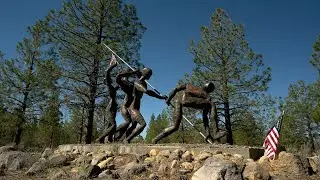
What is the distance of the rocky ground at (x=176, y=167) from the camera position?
245 inches

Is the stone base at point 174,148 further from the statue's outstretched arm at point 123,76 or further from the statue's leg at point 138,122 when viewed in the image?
the statue's outstretched arm at point 123,76

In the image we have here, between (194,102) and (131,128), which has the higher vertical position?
(194,102)

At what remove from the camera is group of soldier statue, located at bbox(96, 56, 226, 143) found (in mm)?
8516

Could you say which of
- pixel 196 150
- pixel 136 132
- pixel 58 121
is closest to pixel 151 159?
pixel 196 150

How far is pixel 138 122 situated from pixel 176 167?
2856 mm

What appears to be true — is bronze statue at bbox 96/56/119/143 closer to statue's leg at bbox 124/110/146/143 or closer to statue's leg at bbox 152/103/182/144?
statue's leg at bbox 124/110/146/143

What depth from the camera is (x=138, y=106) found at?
9.88 meters

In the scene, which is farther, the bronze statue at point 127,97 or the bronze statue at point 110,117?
the bronze statue at point 110,117

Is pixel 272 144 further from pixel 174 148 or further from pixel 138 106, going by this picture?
pixel 138 106

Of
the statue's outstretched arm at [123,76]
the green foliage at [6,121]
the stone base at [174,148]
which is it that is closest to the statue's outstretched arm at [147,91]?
the statue's outstretched arm at [123,76]

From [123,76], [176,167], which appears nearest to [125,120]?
[123,76]

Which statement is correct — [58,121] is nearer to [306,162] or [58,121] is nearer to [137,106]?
[137,106]

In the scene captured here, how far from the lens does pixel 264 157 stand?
23.0ft

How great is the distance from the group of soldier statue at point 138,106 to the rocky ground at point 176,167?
1.09m
